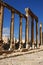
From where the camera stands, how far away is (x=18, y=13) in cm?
2819

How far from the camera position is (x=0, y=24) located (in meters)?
21.1

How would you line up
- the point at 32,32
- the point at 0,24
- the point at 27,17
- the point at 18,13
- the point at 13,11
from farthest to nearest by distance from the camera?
1. the point at 32,32
2. the point at 27,17
3. the point at 18,13
4. the point at 13,11
5. the point at 0,24

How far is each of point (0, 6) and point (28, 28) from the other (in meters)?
11.1

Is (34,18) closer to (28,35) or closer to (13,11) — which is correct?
(28,35)

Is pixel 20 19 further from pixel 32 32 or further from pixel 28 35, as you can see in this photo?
pixel 32 32

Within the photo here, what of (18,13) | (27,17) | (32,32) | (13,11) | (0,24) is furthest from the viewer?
(32,32)

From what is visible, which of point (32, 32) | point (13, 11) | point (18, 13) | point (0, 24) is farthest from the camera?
point (32, 32)

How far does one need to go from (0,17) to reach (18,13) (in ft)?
23.5

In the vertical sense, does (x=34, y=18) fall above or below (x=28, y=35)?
above

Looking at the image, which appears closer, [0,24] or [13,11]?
[0,24]

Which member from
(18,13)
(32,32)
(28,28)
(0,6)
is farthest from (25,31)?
(0,6)

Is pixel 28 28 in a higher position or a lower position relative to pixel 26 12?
lower

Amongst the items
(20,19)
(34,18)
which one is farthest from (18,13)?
(34,18)

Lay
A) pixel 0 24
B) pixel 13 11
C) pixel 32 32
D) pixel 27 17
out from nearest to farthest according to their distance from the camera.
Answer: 1. pixel 0 24
2. pixel 13 11
3. pixel 27 17
4. pixel 32 32
